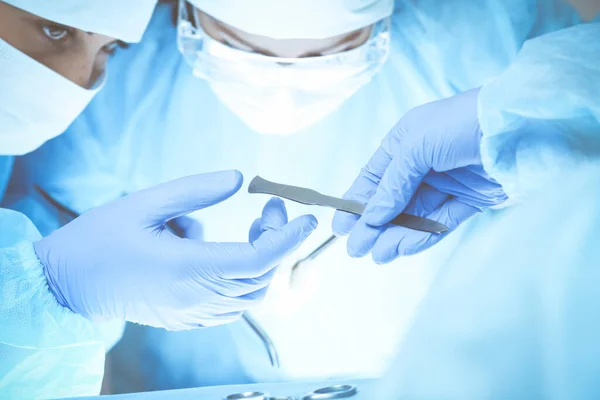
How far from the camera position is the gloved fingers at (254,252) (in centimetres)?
100

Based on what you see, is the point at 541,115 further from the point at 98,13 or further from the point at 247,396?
the point at 98,13

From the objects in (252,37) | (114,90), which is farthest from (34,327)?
(252,37)

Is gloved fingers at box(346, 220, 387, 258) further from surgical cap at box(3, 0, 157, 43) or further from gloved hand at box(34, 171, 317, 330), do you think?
surgical cap at box(3, 0, 157, 43)

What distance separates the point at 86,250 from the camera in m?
1.06

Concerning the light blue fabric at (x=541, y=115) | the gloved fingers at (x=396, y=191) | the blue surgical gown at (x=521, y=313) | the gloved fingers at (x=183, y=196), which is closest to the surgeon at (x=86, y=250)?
the gloved fingers at (x=183, y=196)

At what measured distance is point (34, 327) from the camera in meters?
1.06

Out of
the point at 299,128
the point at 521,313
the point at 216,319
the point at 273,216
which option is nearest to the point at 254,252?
the point at 273,216

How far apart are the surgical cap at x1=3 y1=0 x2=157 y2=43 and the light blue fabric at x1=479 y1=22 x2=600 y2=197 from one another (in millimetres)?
733

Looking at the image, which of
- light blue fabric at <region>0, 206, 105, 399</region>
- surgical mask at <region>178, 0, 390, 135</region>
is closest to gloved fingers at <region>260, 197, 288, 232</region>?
surgical mask at <region>178, 0, 390, 135</region>

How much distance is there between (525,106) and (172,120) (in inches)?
29.4

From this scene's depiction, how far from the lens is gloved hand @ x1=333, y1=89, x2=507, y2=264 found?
976 millimetres

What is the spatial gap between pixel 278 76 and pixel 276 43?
0.22 feet

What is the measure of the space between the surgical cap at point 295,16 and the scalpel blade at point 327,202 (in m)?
0.31

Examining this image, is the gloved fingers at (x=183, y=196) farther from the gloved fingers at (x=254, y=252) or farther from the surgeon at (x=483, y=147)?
the surgeon at (x=483, y=147)
